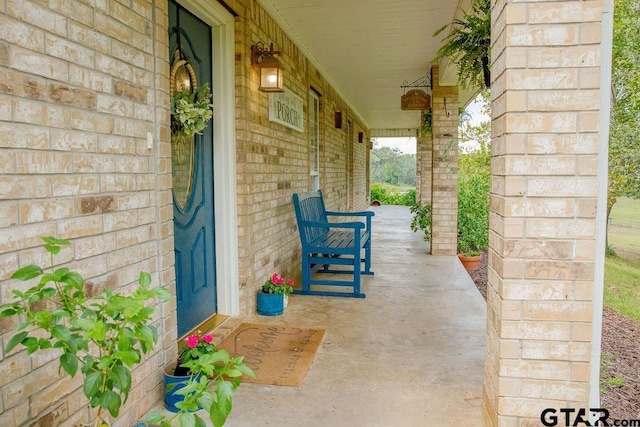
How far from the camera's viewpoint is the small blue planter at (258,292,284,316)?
361cm

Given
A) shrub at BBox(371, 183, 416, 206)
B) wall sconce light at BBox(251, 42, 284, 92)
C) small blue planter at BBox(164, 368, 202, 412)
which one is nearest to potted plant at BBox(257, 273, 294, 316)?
small blue planter at BBox(164, 368, 202, 412)

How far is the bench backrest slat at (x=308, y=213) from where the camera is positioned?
423 cm

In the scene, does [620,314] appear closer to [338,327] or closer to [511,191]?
[338,327]

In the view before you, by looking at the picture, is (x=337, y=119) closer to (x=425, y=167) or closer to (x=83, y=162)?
(x=425, y=167)

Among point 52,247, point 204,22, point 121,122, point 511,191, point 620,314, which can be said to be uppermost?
point 204,22

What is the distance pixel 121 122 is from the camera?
6.26ft

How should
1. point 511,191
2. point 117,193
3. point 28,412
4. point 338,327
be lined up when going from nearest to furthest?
point 28,412 < point 511,191 < point 117,193 < point 338,327

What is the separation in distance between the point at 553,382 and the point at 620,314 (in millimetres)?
3270

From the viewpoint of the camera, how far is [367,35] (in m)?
4.71

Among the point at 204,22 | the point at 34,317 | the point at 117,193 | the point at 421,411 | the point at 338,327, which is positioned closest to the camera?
the point at 34,317

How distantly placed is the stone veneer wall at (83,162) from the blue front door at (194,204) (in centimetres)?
54

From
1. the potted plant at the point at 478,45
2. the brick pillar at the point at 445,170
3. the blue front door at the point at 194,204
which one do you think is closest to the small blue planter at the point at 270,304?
the blue front door at the point at 194,204

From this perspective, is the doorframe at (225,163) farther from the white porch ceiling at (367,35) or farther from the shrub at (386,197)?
the shrub at (386,197)

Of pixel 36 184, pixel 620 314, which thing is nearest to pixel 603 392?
pixel 620 314
